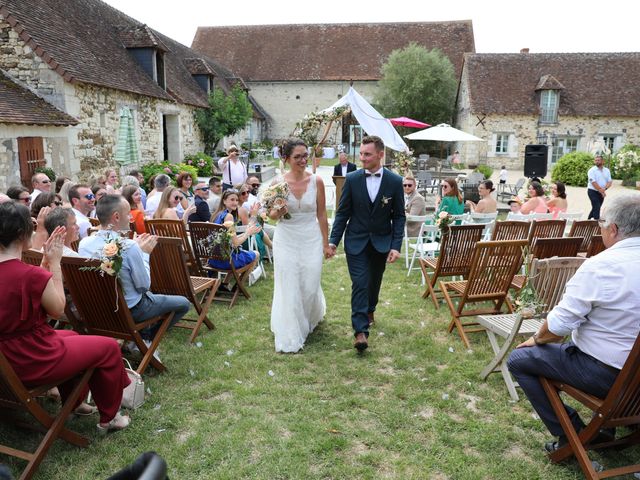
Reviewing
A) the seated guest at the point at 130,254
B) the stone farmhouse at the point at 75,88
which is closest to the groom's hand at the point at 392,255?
the seated guest at the point at 130,254

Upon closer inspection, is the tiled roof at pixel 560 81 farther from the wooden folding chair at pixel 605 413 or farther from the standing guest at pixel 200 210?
the wooden folding chair at pixel 605 413

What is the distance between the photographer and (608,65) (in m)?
29.2

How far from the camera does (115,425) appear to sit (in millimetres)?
3314

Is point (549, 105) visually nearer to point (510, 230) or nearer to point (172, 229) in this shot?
point (510, 230)

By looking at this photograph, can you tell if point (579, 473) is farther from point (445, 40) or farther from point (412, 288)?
point (445, 40)

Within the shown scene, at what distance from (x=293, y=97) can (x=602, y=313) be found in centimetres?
3537

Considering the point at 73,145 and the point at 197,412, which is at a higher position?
the point at 73,145

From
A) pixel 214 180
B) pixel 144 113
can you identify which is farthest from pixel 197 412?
pixel 144 113

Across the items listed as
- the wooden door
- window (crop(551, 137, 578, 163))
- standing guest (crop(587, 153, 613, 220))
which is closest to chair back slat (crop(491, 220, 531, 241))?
standing guest (crop(587, 153, 613, 220))

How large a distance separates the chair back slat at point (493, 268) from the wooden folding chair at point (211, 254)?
2.78m

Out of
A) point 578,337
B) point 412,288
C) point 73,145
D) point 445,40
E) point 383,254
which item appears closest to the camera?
point 578,337

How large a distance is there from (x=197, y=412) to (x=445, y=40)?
36.9m

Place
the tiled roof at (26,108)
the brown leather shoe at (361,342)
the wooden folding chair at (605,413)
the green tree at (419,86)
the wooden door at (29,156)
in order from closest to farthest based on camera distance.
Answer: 1. the wooden folding chair at (605,413)
2. the brown leather shoe at (361,342)
3. the tiled roof at (26,108)
4. the wooden door at (29,156)
5. the green tree at (419,86)

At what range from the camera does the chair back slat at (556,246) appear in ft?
15.6
